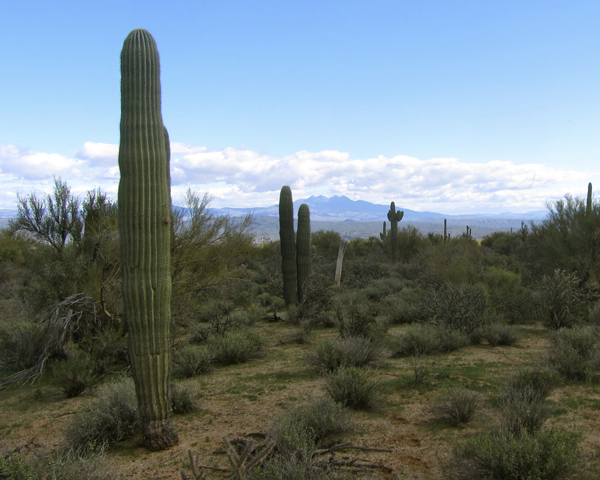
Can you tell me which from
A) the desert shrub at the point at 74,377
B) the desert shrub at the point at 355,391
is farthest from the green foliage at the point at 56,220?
the desert shrub at the point at 355,391

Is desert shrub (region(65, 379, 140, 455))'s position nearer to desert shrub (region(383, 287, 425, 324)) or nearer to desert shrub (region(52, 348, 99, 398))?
desert shrub (region(52, 348, 99, 398))

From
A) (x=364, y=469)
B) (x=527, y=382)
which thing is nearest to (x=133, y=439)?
(x=364, y=469)

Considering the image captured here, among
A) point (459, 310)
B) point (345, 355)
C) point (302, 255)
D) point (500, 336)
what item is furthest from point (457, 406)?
point (302, 255)

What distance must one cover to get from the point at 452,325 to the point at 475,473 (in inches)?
281

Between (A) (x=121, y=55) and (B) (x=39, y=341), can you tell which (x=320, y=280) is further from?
(A) (x=121, y=55)

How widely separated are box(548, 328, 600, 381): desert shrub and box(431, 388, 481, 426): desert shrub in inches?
91.0

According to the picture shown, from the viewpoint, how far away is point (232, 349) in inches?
371

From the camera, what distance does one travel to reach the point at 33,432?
19.9ft

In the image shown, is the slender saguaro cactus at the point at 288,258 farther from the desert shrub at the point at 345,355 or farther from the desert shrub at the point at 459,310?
the desert shrub at the point at 345,355

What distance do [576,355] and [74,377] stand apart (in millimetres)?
8465

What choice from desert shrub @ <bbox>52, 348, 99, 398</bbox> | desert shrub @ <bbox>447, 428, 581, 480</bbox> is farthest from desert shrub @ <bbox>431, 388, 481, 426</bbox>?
desert shrub @ <bbox>52, 348, 99, 398</bbox>

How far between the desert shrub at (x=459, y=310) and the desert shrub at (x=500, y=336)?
1.20 ft

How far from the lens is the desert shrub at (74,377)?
24.3ft

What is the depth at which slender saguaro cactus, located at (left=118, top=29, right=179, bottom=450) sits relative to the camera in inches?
197
